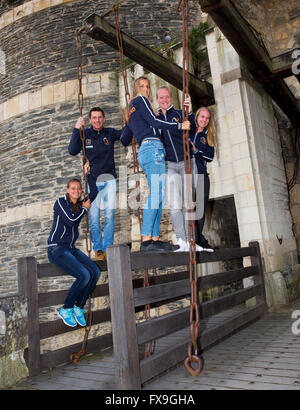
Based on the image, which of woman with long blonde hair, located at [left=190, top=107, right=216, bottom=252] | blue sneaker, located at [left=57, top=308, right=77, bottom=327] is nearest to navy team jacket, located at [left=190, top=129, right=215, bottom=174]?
woman with long blonde hair, located at [left=190, top=107, right=216, bottom=252]

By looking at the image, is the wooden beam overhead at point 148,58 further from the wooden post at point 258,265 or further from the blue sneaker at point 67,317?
the blue sneaker at point 67,317

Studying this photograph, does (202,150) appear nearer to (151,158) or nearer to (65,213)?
(151,158)

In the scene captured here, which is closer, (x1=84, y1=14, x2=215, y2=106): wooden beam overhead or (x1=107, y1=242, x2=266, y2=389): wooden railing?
(x1=107, y1=242, x2=266, y2=389): wooden railing

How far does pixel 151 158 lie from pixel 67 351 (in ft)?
6.24

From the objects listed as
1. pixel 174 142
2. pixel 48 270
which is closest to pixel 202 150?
pixel 174 142

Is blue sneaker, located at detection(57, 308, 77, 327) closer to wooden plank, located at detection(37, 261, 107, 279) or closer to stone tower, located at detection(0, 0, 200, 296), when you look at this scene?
wooden plank, located at detection(37, 261, 107, 279)

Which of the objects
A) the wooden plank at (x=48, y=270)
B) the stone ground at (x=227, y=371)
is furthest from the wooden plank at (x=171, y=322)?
the wooden plank at (x=48, y=270)

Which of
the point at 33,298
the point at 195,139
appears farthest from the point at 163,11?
the point at 33,298

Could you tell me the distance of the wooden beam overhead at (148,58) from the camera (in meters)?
3.89

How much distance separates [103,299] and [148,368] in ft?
14.0

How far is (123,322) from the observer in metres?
2.13

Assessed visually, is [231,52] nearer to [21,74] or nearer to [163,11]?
[163,11]

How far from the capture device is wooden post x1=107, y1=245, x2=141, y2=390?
6.96 ft

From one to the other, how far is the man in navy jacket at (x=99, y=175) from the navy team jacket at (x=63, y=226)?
23.3 inches
